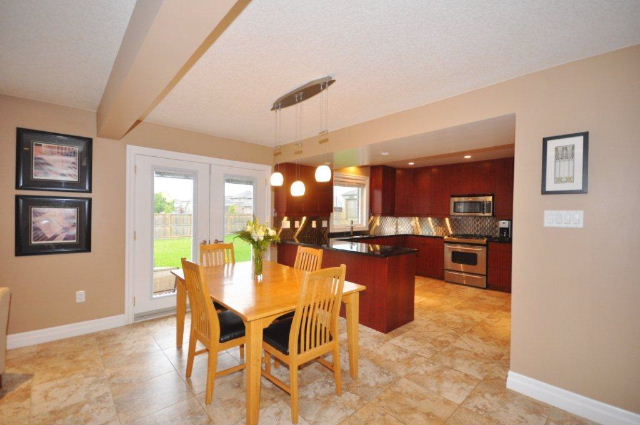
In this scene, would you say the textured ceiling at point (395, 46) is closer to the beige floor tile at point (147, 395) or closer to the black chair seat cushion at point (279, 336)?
the black chair seat cushion at point (279, 336)

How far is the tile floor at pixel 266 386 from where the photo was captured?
6.28 ft

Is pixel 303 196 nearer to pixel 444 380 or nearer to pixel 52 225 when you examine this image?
pixel 52 225

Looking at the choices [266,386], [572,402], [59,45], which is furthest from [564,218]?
[59,45]

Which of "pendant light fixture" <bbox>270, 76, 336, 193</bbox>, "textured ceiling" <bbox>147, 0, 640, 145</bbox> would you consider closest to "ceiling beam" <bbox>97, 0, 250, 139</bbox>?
"textured ceiling" <bbox>147, 0, 640, 145</bbox>

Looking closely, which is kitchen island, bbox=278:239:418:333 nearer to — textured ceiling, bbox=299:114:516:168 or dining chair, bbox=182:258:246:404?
textured ceiling, bbox=299:114:516:168

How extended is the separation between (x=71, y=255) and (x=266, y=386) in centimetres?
264

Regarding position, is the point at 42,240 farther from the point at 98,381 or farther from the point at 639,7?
the point at 639,7

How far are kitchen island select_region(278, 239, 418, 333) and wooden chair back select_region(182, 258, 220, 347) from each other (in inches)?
74.7

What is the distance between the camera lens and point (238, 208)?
4398 mm

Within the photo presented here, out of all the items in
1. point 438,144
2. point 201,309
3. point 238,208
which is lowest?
point 201,309

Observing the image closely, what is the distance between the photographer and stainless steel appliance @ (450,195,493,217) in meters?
5.32

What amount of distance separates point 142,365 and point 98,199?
1949mm

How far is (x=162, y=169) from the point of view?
3.68 meters

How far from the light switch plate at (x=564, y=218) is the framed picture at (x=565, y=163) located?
147mm
